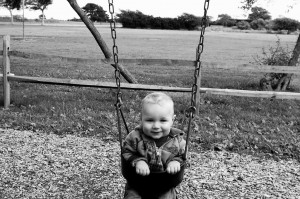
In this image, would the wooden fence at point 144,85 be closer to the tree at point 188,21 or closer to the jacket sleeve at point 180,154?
the jacket sleeve at point 180,154

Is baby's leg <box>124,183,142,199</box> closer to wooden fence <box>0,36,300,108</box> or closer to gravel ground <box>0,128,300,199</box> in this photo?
gravel ground <box>0,128,300,199</box>

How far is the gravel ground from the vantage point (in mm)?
4043

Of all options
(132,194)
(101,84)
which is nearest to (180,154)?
(132,194)

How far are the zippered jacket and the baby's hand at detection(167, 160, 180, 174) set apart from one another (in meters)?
0.05

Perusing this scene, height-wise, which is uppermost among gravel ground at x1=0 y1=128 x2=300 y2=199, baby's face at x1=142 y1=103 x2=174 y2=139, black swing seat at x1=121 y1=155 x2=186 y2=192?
baby's face at x1=142 y1=103 x2=174 y2=139

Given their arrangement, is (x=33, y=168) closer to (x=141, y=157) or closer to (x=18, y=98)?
(x=141, y=157)

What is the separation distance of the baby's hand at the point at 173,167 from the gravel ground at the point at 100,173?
145 cm

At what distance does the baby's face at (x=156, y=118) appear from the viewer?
2568mm

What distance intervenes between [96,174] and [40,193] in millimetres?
699

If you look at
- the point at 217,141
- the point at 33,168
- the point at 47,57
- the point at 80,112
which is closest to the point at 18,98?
the point at 47,57

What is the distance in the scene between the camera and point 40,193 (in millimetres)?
→ 3980

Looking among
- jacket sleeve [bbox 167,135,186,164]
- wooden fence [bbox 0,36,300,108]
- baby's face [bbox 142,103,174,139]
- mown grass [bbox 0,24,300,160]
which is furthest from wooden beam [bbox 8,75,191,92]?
baby's face [bbox 142,103,174,139]

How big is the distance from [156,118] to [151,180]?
1.33 feet

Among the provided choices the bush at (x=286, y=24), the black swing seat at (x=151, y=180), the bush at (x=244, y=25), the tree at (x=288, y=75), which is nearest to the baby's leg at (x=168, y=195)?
the black swing seat at (x=151, y=180)
